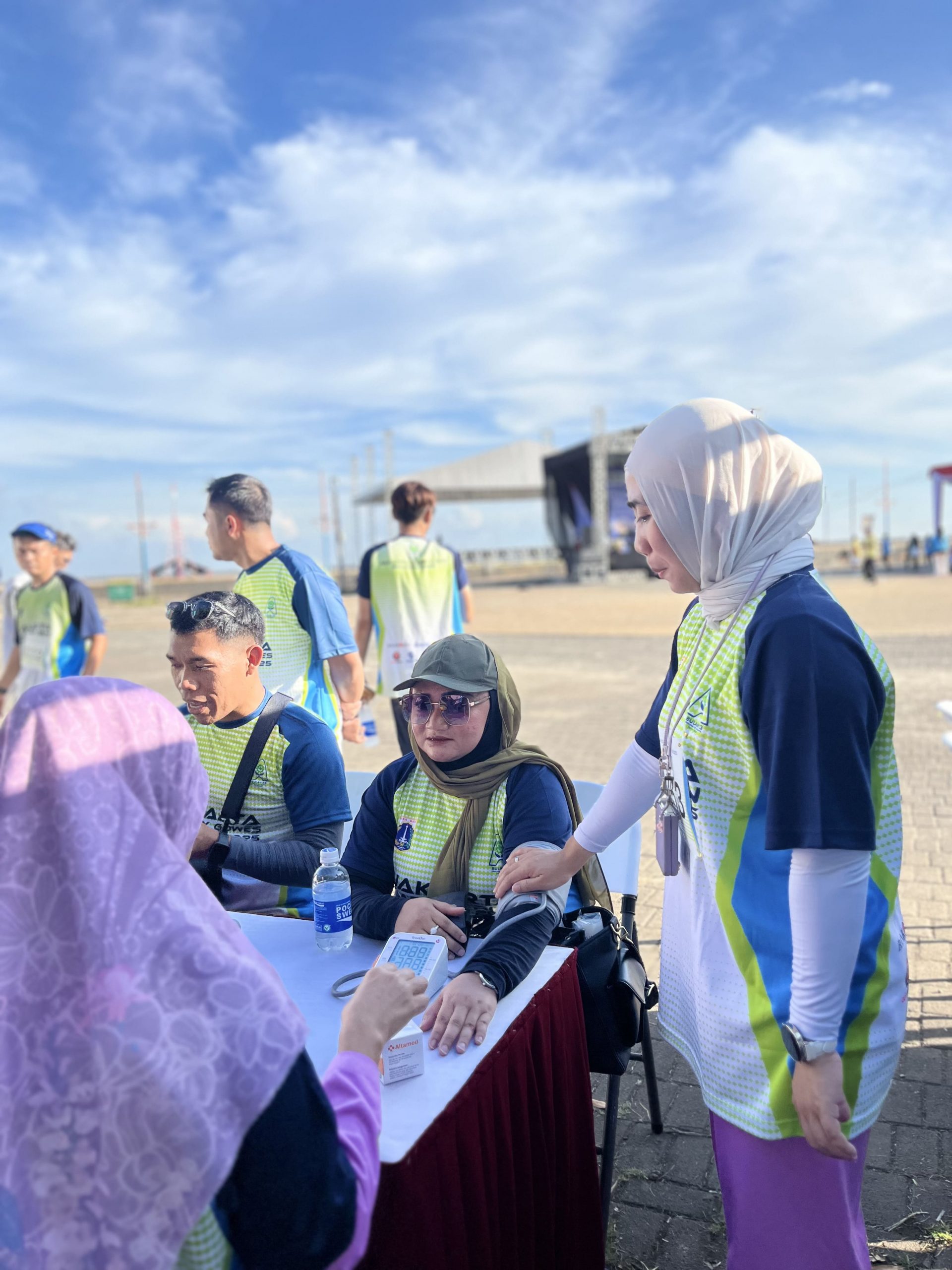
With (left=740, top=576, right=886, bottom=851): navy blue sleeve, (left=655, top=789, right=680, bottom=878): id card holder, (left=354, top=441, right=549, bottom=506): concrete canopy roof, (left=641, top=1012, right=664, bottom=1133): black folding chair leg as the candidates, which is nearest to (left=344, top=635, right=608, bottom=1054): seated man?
(left=655, top=789, right=680, bottom=878): id card holder

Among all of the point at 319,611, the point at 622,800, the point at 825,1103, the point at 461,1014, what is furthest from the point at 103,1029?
the point at 319,611

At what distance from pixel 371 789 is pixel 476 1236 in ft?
3.69

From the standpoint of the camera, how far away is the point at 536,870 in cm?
211

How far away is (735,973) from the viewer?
165 centimetres

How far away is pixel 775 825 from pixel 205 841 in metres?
1.68

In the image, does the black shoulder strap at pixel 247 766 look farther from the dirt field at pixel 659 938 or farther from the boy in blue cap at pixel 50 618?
the boy in blue cap at pixel 50 618

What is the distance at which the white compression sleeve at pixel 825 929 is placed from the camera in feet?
4.68

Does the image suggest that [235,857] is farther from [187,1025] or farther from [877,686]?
[877,686]

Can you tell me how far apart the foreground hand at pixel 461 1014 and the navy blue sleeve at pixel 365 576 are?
3.65m

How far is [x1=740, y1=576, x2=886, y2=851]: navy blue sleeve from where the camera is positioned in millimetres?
1396

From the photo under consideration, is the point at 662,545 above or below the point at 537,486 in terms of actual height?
below

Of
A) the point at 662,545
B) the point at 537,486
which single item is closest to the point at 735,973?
the point at 662,545

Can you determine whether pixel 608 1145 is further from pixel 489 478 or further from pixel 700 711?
pixel 489 478

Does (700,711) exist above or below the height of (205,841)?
above
